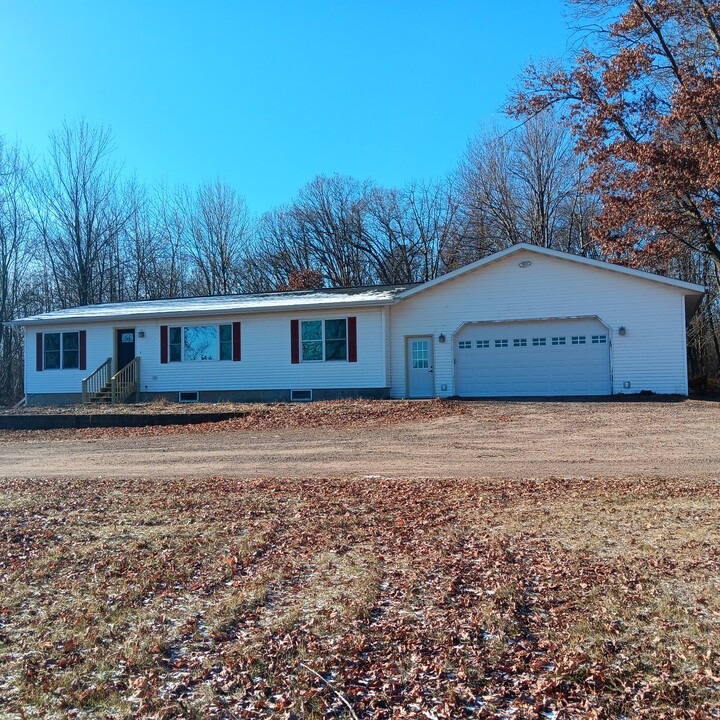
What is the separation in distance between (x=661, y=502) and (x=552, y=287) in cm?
1276

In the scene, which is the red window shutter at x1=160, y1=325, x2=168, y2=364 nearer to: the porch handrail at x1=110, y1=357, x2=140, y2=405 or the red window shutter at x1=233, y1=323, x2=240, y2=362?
the porch handrail at x1=110, y1=357, x2=140, y2=405

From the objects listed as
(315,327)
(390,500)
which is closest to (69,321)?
(315,327)

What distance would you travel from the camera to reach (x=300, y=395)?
19.7 metres

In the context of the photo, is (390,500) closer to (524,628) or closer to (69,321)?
(524,628)

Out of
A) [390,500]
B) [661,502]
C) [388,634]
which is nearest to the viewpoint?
[388,634]

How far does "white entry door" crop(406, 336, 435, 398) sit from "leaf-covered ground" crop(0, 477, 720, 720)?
511 inches

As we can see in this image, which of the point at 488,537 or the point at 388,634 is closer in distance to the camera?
the point at 388,634

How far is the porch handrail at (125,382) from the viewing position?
19.9m

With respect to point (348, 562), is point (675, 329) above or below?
above

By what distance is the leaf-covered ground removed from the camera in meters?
2.75

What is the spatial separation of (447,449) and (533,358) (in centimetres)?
861

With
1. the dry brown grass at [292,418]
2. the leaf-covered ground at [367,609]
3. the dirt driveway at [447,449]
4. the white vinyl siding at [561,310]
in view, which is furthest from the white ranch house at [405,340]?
the leaf-covered ground at [367,609]

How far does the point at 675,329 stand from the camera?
1688 centimetres

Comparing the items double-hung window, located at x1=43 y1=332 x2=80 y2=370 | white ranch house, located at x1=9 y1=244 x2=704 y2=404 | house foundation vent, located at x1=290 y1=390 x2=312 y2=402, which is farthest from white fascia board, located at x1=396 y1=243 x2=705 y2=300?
double-hung window, located at x1=43 y1=332 x2=80 y2=370
